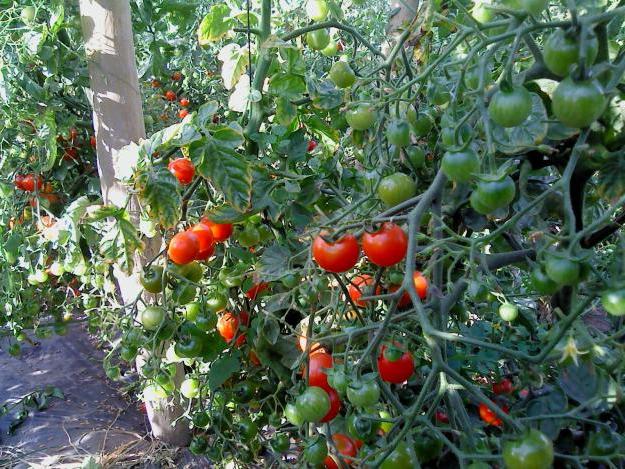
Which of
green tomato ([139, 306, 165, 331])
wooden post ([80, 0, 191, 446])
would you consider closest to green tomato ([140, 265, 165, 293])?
green tomato ([139, 306, 165, 331])

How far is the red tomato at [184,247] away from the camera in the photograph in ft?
2.72

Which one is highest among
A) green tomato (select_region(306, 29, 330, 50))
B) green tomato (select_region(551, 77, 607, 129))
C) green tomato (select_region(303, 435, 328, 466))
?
green tomato (select_region(551, 77, 607, 129))

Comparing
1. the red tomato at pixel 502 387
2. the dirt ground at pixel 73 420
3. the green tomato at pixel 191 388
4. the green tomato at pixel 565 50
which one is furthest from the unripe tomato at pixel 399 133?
the dirt ground at pixel 73 420

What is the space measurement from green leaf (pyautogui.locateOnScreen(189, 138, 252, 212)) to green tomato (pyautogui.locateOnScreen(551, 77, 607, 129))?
0.48 metres

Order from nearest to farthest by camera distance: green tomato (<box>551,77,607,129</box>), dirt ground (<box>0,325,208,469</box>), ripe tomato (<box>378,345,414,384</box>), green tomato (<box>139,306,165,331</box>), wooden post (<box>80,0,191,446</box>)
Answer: green tomato (<box>551,77,607,129</box>) → ripe tomato (<box>378,345,414,384</box>) → green tomato (<box>139,306,165,331</box>) → wooden post (<box>80,0,191,446</box>) → dirt ground (<box>0,325,208,469</box>)

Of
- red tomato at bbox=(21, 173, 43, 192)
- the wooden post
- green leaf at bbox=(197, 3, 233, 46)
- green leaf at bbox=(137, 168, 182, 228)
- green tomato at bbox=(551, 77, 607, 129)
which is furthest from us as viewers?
red tomato at bbox=(21, 173, 43, 192)

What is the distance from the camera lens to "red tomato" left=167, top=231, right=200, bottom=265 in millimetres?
829

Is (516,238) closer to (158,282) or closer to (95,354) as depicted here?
(158,282)

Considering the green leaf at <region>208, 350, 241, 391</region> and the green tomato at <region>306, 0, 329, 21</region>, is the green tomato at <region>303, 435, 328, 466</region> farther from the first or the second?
the green tomato at <region>306, 0, 329, 21</region>

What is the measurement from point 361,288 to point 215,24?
0.61 m

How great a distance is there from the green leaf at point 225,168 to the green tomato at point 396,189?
22 cm

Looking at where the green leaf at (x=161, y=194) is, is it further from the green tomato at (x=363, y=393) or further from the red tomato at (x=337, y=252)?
the green tomato at (x=363, y=393)

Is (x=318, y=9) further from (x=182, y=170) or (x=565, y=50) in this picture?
(x=565, y=50)

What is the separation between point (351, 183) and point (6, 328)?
6.26 feet
